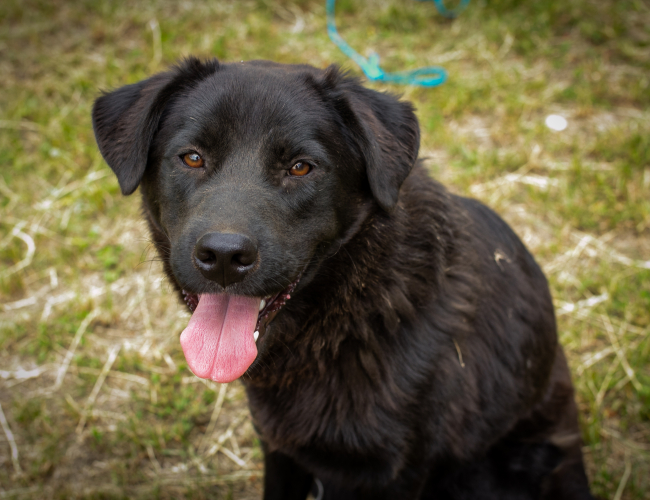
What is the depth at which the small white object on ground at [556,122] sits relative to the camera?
16.2 ft

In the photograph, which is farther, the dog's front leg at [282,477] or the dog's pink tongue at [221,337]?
the dog's front leg at [282,477]

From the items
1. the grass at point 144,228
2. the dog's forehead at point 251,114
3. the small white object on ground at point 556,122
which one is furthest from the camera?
the small white object on ground at point 556,122

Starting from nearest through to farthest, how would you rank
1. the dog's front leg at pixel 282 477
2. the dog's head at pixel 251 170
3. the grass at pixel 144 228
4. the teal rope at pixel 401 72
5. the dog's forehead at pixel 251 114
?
the dog's head at pixel 251 170 < the dog's forehead at pixel 251 114 < the dog's front leg at pixel 282 477 < the grass at pixel 144 228 < the teal rope at pixel 401 72

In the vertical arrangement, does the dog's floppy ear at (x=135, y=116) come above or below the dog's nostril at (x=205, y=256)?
above

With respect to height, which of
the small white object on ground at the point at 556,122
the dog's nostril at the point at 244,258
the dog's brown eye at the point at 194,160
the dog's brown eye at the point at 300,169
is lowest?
the small white object on ground at the point at 556,122

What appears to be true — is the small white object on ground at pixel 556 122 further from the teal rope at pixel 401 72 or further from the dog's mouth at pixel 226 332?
the dog's mouth at pixel 226 332

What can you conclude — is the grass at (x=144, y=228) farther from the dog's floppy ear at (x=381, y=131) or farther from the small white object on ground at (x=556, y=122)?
the dog's floppy ear at (x=381, y=131)

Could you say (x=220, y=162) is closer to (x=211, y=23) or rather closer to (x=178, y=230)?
(x=178, y=230)

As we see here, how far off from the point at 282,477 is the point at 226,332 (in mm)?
998

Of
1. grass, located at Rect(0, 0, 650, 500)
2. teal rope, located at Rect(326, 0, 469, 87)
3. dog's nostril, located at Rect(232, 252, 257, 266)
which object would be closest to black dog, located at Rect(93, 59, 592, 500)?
dog's nostril, located at Rect(232, 252, 257, 266)

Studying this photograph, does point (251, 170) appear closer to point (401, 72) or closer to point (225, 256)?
point (225, 256)

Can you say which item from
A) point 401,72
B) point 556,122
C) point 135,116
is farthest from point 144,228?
point 556,122

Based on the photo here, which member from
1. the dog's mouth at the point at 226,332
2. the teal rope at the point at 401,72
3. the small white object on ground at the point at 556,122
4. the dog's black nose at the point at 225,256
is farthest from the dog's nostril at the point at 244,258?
the small white object on ground at the point at 556,122

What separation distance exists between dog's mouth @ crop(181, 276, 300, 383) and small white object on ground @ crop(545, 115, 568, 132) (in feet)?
12.7
